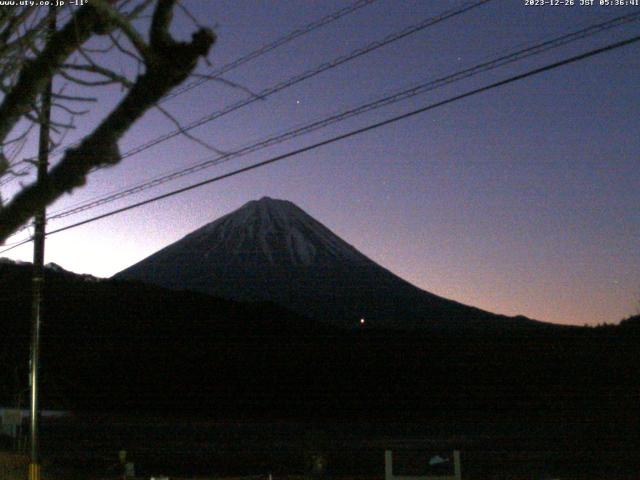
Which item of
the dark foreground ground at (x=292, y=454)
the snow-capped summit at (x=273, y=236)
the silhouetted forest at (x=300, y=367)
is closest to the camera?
the dark foreground ground at (x=292, y=454)

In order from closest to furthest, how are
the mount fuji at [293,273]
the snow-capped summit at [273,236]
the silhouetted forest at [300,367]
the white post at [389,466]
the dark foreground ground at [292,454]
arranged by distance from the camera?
1. the white post at [389,466]
2. the dark foreground ground at [292,454]
3. the silhouetted forest at [300,367]
4. the mount fuji at [293,273]
5. the snow-capped summit at [273,236]

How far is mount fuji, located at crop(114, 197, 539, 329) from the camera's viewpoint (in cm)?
15750

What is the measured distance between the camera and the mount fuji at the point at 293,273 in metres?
158

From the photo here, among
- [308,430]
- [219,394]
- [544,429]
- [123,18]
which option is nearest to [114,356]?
[219,394]

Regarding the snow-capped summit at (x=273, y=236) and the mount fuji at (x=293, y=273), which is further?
the snow-capped summit at (x=273, y=236)

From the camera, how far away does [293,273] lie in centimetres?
17588

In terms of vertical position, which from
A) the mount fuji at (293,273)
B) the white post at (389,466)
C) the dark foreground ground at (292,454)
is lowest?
the dark foreground ground at (292,454)

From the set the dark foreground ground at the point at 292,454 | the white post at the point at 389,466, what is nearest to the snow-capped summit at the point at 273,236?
the dark foreground ground at the point at 292,454

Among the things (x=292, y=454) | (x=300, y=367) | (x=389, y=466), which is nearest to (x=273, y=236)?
(x=300, y=367)

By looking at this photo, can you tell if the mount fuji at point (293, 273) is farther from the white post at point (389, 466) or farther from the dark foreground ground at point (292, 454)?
the white post at point (389, 466)

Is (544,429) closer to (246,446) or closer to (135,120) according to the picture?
(246,446)

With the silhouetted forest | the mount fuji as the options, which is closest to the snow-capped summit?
the mount fuji

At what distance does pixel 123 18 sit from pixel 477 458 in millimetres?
30349

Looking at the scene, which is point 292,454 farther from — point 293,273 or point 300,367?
point 293,273
